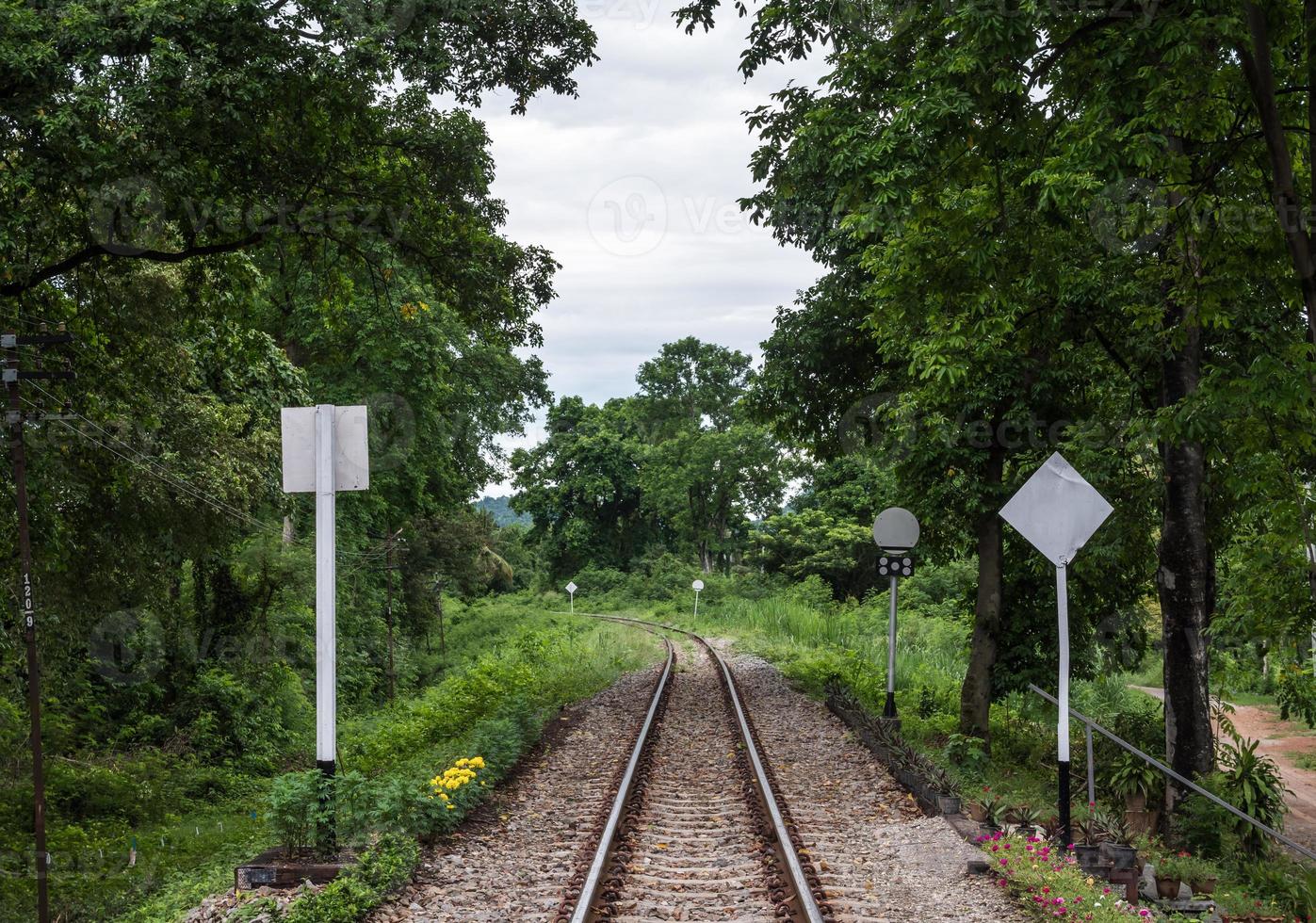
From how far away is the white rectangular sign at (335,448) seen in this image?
7219 millimetres

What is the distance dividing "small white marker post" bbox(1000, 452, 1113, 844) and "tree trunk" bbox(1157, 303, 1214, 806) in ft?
13.0

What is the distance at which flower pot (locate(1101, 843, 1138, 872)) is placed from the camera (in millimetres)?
7227

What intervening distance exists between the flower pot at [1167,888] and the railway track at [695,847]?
2.67 m

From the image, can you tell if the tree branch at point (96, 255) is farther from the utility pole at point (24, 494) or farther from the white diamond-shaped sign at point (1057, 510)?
the white diamond-shaped sign at point (1057, 510)

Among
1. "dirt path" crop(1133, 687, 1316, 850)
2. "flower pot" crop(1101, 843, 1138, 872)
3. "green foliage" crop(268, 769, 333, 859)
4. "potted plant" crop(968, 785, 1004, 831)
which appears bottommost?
"dirt path" crop(1133, 687, 1316, 850)

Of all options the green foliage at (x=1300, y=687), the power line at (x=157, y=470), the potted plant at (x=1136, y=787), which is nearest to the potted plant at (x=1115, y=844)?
the potted plant at (x=1136, y=787)

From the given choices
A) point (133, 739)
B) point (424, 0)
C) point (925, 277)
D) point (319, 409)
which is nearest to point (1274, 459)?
point (925, 277)

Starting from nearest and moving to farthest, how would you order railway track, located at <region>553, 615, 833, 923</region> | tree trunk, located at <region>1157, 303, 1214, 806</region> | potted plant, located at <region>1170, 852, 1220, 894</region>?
1. railway track, located at <region>553, 615, 833, 923</region>
2. potted plant, located at <region>1170, 852, 1220, 894</region>
3. tree trunk, located at <region>1157, 303, 1214, 806</region>

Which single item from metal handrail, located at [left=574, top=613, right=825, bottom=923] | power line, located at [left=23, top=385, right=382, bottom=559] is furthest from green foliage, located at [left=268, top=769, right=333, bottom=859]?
power line, located at [left=23, top=385, right=382, bottom=559]

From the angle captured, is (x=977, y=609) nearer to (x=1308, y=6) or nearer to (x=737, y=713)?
(x=737, y=713)

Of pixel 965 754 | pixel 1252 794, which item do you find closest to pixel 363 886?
pixel 965 754

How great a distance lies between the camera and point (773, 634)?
32.4 metres

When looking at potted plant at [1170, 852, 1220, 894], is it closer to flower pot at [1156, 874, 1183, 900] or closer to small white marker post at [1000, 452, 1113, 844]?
flower pot at [1156, 874, 1183, 900]

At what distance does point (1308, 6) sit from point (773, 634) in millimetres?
26853
